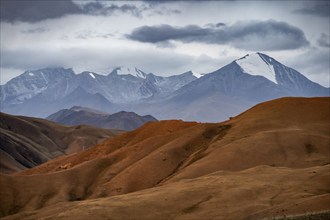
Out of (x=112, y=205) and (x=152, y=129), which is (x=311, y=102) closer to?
(x=152, y=129)

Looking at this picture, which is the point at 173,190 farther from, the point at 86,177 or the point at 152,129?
the point at 152,129

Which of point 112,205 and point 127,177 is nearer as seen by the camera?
point 112,205

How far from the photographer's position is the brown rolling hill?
62.2 meters

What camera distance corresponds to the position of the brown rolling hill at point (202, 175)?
62219 millimetres

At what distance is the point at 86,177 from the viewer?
117250mm

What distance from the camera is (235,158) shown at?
94.8m

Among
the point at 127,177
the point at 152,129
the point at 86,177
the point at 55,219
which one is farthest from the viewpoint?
the point at 152,129

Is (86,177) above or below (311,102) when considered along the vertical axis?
below

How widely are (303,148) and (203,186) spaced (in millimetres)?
31381

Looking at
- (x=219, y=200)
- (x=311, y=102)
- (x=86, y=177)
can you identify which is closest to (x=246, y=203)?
(x=219, y=200)

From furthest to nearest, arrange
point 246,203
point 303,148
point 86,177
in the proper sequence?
point 86,177, point 303,148, point 246,203

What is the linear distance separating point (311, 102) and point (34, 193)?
210ft

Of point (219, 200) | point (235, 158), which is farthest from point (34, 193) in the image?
point (219, 200)

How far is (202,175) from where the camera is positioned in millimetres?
89938
